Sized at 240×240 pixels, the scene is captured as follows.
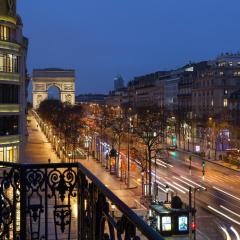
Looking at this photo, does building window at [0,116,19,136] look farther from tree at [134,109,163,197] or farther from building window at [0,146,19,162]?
tree at [134,109,163,197]

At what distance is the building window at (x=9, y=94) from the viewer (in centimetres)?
4578

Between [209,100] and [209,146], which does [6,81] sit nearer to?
[209,146]

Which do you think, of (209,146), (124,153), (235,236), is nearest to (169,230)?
(235,236)

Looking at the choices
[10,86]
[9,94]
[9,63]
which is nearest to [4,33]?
[9,63]

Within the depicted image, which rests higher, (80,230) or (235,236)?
(80,230)

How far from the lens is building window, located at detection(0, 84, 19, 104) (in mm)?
45781

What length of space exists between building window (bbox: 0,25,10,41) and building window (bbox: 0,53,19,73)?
5.05ft

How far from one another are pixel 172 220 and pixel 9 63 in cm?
2297

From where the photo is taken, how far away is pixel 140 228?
174 inches

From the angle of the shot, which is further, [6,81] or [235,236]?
[6,81]

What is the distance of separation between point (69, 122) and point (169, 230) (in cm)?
5619

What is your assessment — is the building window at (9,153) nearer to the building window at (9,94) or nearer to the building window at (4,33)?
the building window at (9,94)

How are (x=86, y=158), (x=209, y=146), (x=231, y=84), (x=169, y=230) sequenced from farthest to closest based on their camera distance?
(x=231, y=84) < (x=209, y=146) < (x=86, y=158) < (x=169, y=230)

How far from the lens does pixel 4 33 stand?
46.9 m
